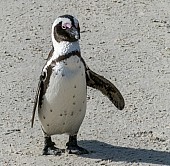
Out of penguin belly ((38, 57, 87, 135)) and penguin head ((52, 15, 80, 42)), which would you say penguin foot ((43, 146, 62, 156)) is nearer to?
penguin belly ((38, 57, 87, 135))

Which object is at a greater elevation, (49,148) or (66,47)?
(66,47)

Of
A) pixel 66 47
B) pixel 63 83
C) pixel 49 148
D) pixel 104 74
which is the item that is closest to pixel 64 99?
pixel 63 83

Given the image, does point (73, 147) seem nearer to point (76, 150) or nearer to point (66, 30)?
point (76, 150)

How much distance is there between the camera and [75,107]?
5.37 metres

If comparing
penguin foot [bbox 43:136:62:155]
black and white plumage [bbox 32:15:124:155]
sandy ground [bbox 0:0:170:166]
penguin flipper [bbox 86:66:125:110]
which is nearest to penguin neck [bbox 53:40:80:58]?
black and white plumage [bbox 32:15:124:155]

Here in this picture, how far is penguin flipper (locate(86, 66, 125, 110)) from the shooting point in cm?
560

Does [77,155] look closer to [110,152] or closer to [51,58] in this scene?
[110,152]

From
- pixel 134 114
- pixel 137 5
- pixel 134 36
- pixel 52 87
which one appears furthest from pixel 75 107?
pixel 137 5

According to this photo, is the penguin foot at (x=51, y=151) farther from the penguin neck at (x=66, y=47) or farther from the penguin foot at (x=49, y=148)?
the penguin neck at (x=66, y=47)

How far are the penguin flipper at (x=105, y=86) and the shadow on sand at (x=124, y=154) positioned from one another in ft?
1.01

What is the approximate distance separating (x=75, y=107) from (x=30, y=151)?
49cm

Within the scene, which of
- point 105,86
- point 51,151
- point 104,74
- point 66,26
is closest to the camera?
point 66,26

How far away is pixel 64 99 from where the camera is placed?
530 centimetres

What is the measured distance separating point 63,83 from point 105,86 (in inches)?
20.9
